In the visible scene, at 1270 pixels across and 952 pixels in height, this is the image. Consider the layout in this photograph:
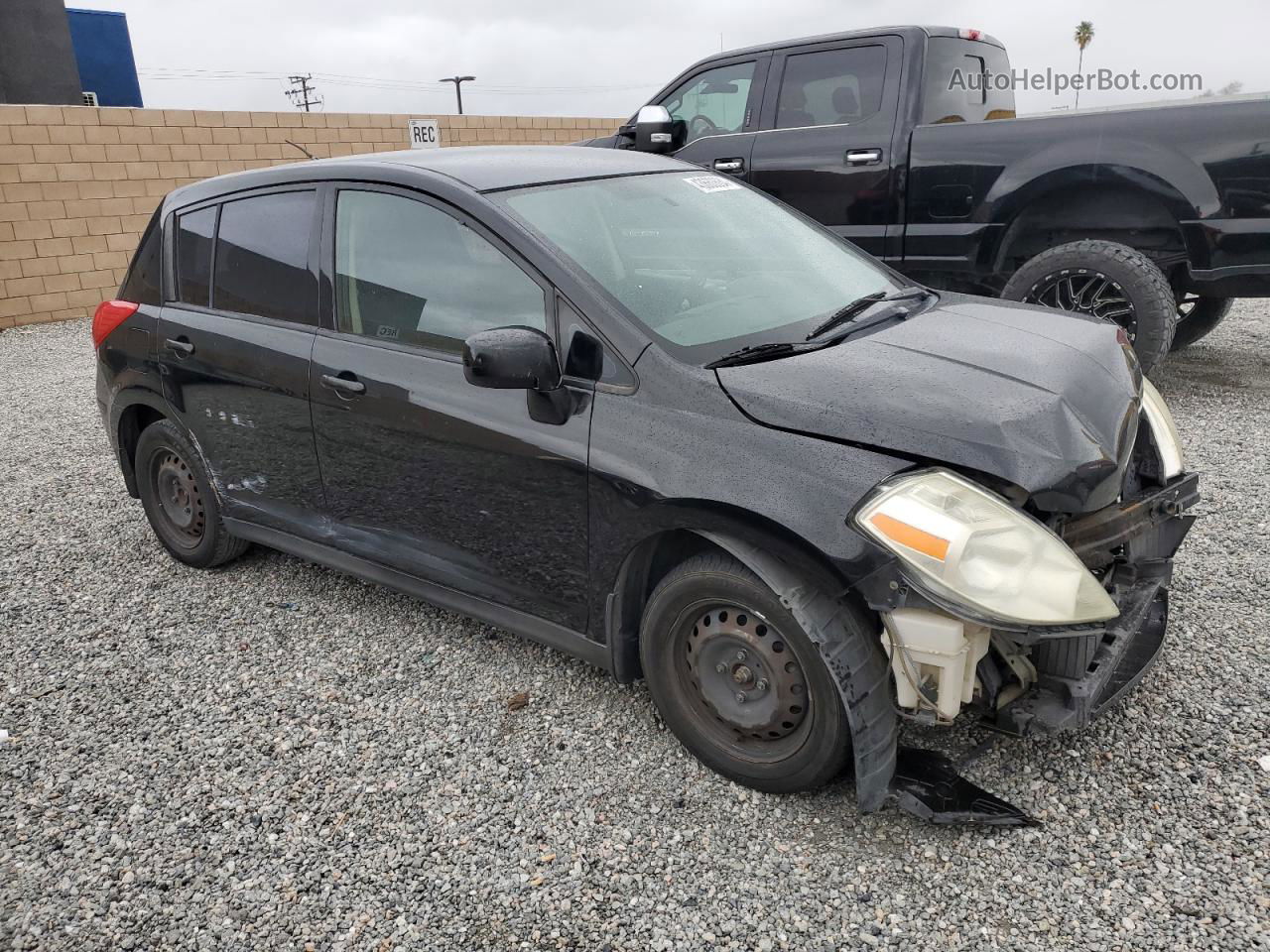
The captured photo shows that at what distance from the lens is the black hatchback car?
226cm

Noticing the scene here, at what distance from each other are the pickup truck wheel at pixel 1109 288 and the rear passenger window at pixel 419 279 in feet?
11.8

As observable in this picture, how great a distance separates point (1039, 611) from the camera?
2.15m

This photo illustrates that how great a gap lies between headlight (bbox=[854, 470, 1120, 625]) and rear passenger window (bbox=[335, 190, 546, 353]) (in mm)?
1165

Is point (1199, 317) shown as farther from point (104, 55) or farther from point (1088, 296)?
point (104, 55)

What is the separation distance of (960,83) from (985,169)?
1062 millimetres

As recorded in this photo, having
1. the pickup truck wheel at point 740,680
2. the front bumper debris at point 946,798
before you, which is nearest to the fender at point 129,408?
the pickup truck wheel at point 740,680

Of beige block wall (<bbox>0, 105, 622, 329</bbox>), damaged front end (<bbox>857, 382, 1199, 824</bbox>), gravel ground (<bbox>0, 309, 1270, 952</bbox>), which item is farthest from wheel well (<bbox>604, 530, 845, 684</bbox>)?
beige block wall (<bbox>0, 105, 622, 329</bbox>)

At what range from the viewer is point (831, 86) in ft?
21.2

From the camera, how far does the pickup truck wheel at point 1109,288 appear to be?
209 inches

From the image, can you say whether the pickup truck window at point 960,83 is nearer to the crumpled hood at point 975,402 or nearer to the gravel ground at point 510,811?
the gravel ground at point 510,811

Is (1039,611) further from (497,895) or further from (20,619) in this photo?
(20,619)

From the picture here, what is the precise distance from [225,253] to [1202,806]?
3777mm

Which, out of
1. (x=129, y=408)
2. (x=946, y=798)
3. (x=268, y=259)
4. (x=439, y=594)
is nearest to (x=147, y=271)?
(x=129, y=408)

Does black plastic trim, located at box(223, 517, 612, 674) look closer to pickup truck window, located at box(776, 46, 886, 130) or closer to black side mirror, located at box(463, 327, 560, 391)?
black side mirror, located at box(463, 327, 560, 391)
